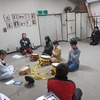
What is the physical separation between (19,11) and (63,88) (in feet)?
16.8

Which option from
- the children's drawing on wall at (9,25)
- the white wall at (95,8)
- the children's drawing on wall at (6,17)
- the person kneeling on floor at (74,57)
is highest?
the white wall at (95,8)

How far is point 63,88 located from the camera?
4.85ft

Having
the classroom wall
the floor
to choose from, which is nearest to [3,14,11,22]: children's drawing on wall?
the classroom wall

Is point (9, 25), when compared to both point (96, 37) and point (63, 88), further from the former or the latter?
point (63, 88)

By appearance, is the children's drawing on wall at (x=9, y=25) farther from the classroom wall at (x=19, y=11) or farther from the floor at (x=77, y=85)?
the floor at (x=77, y=85)

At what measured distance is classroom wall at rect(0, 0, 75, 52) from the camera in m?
5.56

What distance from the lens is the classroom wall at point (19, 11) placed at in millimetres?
5559

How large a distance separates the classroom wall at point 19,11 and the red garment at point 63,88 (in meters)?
4.66

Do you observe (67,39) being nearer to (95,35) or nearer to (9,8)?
(95,35)

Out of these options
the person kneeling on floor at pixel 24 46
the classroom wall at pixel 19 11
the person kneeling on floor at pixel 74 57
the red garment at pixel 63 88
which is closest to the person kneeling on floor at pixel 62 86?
the red garment at pixel 63 88

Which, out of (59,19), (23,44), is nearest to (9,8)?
(23,44)

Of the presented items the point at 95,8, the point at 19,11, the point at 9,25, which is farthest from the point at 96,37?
the point at 9,25

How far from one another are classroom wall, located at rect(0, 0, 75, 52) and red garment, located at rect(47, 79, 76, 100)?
15.3 ft

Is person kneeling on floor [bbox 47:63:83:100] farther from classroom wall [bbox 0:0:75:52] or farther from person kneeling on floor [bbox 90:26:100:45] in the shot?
person kneeling on floor [bbox 90:26:100:45]
